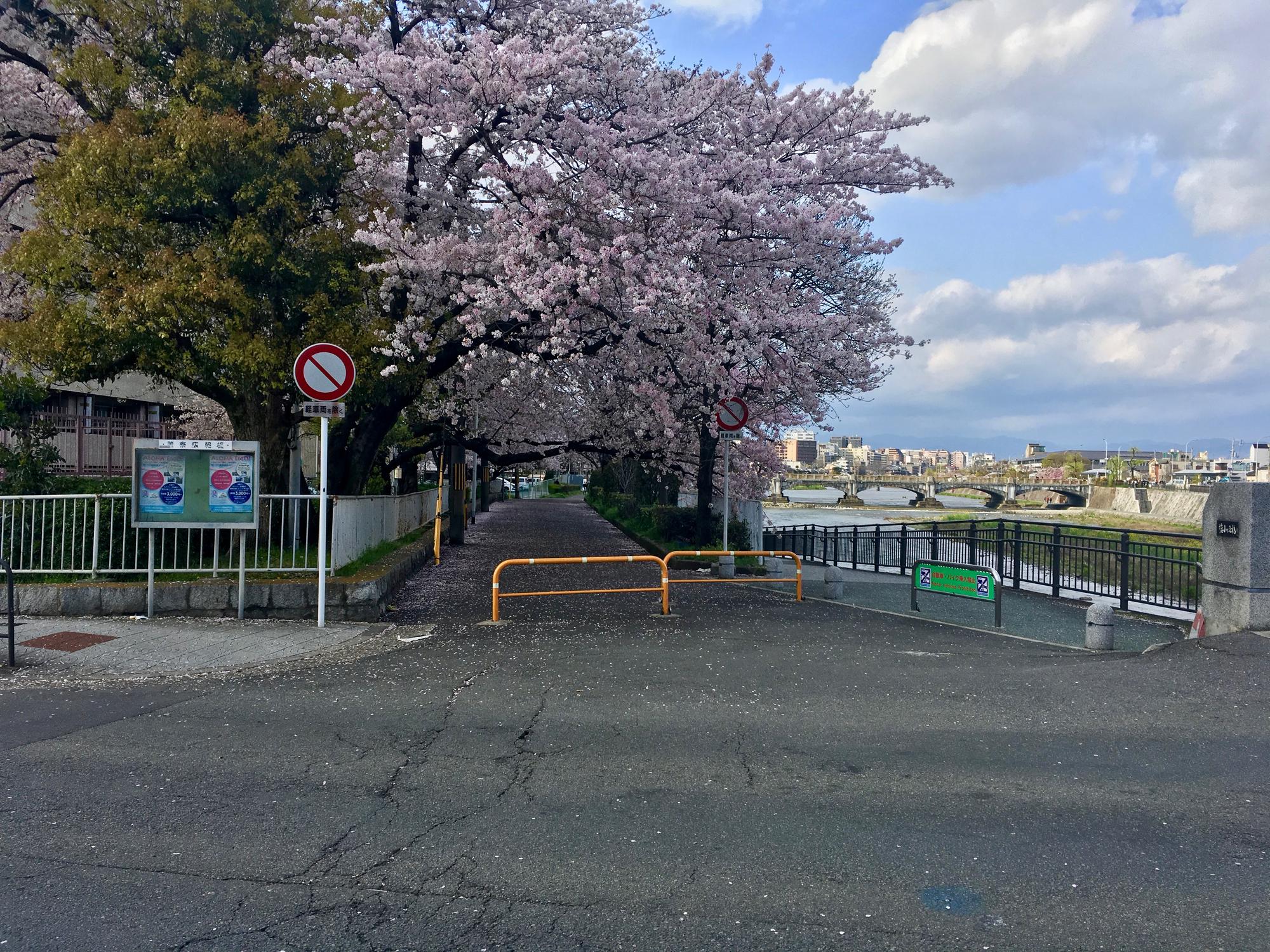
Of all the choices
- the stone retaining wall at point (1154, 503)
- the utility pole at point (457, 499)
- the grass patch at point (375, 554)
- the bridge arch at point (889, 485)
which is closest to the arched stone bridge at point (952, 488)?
the bridge arch at point (889, 485)

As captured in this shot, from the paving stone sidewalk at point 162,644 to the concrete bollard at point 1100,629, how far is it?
26.6 ft

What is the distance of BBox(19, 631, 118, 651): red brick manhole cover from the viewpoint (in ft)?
30.6

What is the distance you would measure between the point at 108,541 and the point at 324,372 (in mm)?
3598

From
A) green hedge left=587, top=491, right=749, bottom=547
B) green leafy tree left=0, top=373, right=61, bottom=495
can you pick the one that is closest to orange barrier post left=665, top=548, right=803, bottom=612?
green hedge left=587, top=491, right=749, bottom=547

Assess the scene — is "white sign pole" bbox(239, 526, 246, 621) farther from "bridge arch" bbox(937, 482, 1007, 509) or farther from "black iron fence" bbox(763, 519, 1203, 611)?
"bridge arch" bbox(937, 482, 1007, 509)

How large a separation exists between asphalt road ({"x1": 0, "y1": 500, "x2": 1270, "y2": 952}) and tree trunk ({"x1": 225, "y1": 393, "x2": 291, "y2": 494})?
21.7 feet

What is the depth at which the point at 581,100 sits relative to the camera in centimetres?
1476

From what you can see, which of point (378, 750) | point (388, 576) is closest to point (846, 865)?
point (378, 750)

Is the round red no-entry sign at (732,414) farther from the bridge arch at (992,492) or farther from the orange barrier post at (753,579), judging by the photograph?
the bridge arch at (992,492)

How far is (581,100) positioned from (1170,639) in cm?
1142

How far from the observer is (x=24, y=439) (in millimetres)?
13109

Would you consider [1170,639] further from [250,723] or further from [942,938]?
[250,723]

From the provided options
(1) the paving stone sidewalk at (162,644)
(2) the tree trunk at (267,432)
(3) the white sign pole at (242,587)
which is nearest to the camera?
(1) the paving stone sidewalk at (162,644)

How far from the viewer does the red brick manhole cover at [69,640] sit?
9.32 meters
